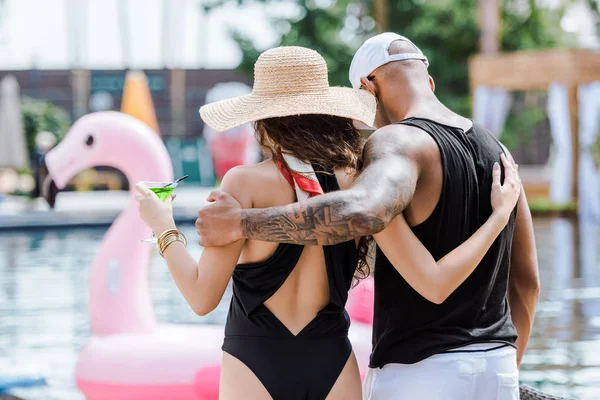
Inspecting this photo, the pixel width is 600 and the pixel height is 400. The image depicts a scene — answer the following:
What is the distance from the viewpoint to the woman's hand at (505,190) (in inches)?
81.8

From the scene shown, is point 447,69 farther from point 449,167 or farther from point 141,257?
point 449,167

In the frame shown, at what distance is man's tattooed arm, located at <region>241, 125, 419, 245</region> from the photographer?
5.88 feet

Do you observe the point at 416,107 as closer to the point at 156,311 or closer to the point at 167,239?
the point at 167,239

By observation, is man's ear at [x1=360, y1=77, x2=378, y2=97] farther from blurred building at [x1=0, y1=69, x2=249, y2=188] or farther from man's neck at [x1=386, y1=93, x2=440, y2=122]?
blurred building at [x1=0, y1=69, x2=249, y2=188]

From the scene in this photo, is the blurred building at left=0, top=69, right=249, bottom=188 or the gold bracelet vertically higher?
the gold bracelet

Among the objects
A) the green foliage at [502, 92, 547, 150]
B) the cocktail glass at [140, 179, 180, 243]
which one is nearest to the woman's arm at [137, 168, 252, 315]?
the cocktail glass at [140, 179, 180, 243]

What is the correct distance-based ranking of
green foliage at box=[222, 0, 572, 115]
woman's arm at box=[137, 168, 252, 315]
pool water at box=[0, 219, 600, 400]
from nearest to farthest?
1. woman's arm at box=[137, 168, 252, 315]
2. pool water at box=[0, 219, 600, 400]
3. green foliage at box=[222, 0, 572, 115]

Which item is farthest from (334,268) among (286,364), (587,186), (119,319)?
(587,186)

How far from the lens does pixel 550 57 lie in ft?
55.9

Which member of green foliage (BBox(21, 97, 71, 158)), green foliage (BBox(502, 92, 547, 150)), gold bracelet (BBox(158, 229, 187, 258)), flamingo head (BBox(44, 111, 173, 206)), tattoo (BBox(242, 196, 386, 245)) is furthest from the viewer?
green foliage (BBox(21, 97, 71, 158))

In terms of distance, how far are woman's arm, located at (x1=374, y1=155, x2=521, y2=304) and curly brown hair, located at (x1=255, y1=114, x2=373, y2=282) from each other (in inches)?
8.3

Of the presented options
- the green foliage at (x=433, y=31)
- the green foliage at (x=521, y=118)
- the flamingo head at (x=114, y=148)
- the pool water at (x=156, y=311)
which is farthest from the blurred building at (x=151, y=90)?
the flamingo head at (x=114, y=148)

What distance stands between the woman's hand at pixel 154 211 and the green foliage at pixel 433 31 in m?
19.7

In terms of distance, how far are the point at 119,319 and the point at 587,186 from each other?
44.9 ft
